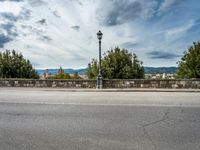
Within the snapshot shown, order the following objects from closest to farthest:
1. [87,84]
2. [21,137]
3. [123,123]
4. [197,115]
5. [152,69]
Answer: [21,137] → [123,123] → [197,115] → [87,84] → [152,69]

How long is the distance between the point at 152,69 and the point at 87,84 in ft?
89.6

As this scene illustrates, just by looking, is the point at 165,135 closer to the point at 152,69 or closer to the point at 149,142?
the point at 149,142

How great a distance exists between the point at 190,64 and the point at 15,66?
2226cm

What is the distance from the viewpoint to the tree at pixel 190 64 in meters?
31.2

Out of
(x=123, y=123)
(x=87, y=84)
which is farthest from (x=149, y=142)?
(x=87, y=84)

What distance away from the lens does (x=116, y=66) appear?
37375mm

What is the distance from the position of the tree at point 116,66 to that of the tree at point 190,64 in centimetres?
689

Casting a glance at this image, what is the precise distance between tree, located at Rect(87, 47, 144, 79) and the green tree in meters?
9.00

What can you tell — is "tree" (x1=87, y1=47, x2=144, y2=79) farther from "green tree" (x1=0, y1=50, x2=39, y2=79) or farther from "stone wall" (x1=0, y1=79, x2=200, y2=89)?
"stone wall" (x1=0, y1=79, x2=200, y2=89)

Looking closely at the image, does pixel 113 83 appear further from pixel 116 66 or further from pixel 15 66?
pixel 15 66

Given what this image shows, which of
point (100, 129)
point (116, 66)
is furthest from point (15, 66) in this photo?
point (100, 129)

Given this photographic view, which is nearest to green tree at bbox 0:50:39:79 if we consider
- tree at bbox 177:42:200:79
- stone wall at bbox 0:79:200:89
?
stone wall at bbox 0:79:200:89

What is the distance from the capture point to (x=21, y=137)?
643cm

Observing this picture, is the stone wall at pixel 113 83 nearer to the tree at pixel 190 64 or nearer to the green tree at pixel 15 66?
the tree at pixel 190 64
